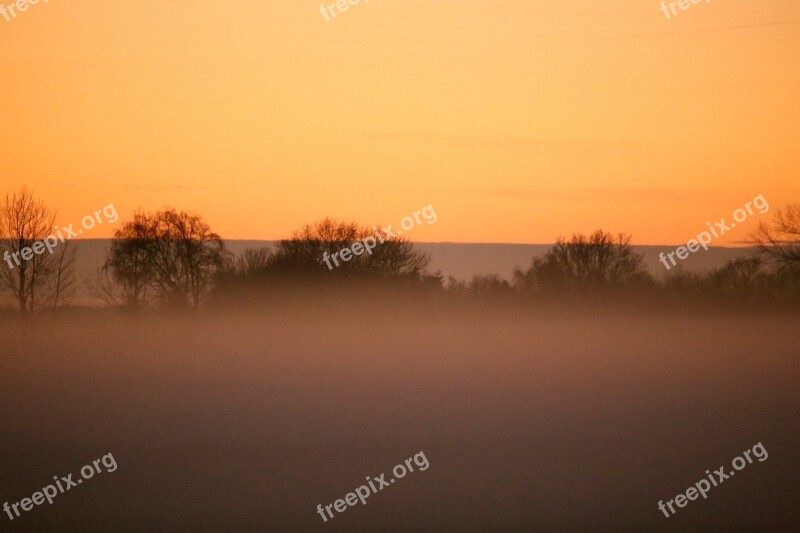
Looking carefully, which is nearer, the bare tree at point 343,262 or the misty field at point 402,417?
the misty field at point 402,417

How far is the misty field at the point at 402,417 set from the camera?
20.0 meters

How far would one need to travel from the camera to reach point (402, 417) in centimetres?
3325

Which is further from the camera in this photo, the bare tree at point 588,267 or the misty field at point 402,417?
the bare tree at point 588,267

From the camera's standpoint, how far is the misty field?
65.6 feet

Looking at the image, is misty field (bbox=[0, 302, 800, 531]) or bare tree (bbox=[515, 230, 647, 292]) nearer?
misty field (bbox=[0, 302, 800, 531])

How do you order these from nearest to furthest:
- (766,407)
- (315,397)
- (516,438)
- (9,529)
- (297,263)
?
(9,529), (516,438), (766,407), (315,397), (297,263)

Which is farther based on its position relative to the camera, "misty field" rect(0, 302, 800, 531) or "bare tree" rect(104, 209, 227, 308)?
"bare tree" rect(104, 209, 227, 308)

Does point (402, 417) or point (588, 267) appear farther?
point (588, 267)

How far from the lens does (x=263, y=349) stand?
191ft

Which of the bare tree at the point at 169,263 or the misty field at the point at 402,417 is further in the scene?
the bare tree at the point at 169,263

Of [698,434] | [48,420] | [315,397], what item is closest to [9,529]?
[48,420]

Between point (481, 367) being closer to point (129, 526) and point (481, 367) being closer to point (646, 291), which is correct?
point (646, 291)

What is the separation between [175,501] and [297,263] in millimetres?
37513

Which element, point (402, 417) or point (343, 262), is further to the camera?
point (343, 262)
